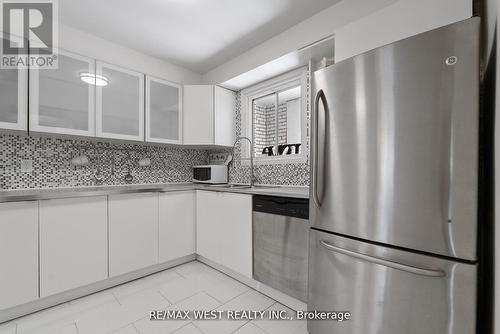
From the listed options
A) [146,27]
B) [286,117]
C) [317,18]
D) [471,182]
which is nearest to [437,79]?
[471,182]

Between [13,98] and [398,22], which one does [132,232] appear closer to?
[13,98]

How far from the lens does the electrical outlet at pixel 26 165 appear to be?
194cm

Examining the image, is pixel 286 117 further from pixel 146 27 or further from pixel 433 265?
pixel 433 265

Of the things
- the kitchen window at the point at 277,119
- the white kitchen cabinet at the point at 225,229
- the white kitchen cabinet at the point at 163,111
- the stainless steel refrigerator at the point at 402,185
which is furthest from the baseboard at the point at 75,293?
the stainless steel refrigerator at the point at 402,185

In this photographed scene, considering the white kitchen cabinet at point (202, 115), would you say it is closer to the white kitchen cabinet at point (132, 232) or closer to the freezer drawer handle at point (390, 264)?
the white kitchen cabinet at point (132, 232)

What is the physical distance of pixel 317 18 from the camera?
6.23 feet

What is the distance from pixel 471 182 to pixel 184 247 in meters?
2.41

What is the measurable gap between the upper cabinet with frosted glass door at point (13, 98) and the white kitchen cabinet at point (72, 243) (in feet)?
2.21

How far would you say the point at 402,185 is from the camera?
935 mm

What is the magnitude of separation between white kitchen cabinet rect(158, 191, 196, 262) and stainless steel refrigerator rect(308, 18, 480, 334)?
167 centimetres

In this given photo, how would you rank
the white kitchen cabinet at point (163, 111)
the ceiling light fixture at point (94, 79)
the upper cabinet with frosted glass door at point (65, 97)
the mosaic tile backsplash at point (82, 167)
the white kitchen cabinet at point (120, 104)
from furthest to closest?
the white kitchen cabinet at point (163, 111), the white kitchen cabinet at point (120, 104), the ceiling light fixture at point (94, 79), the mosaic tile backsplash at point (82, 167), the upper cabinet with frosted glass door at point (65, 97)

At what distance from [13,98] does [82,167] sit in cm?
79

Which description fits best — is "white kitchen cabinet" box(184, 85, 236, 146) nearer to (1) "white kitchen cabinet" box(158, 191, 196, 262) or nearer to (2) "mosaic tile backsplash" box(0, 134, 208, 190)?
(2) "mosaic tile backsplash" box(0, 134, 208, 190)

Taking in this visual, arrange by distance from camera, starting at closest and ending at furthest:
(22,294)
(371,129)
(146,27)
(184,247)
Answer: (371,129)
(22,294)
(146,27)
(184,247)
